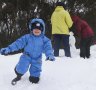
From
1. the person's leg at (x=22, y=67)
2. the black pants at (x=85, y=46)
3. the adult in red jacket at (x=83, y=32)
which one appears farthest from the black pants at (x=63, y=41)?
the person's leg at (x=22, y=67)

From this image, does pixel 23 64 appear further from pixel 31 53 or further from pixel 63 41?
pixel 63 41

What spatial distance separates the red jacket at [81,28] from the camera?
1214 cm

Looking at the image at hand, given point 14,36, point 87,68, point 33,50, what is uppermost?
point 33,50

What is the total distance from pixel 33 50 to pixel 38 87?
0.71 metres

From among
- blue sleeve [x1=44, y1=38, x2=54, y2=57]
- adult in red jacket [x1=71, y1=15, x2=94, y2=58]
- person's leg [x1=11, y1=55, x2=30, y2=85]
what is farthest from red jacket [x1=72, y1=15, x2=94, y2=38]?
person's leg [x1=11, y1=55, x2=30, y2=85]

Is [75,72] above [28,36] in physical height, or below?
below

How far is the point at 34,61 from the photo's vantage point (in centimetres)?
834

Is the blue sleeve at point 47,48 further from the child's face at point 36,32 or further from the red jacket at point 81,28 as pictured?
the red jacket at point 81,28

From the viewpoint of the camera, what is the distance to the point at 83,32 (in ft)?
40.7

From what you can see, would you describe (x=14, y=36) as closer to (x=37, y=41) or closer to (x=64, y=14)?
(x=64, y=14)

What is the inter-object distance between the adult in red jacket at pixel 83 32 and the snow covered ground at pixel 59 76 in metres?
2.15

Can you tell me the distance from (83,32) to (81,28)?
133 millimetres

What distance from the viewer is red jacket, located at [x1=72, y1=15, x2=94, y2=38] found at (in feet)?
39.8

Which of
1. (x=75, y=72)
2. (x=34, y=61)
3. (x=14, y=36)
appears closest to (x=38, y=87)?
(x=34, y=61)
